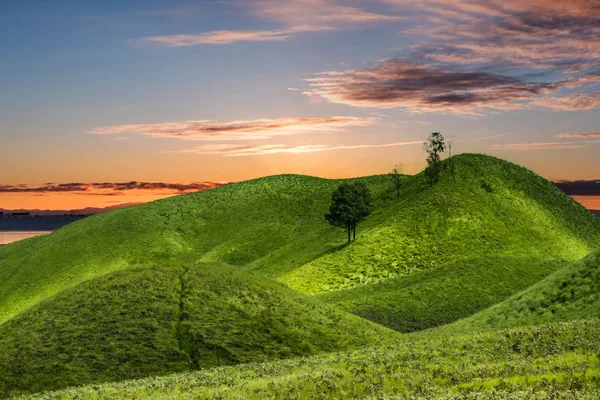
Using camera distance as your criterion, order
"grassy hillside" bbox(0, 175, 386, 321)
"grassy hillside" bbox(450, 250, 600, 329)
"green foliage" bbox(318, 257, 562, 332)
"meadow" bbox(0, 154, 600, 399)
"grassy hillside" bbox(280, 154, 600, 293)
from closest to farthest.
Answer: "meadow" bbox(0, 154, 600, 399) → "grassy hillside" bbox(450, 250, 600, 329) → "green foliage" bbox(318, 257, 562, 332) → "grassy hillside" bbox(280, 154, 600, 293) → "grassy hillside" bbox(0, 175, 386, 321)

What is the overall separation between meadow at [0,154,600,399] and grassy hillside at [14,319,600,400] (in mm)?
144

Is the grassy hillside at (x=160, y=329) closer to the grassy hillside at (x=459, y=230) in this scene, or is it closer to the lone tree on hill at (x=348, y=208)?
the grassy hillside at (x=459, y=230)

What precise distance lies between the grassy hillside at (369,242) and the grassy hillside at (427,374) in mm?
35947

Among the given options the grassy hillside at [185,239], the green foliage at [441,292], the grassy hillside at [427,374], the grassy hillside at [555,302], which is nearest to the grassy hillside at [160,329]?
the grassy hillside at [427,374]

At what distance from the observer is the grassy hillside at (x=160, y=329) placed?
143 feet

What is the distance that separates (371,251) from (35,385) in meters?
70.3

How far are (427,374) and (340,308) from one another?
41663 millimetres

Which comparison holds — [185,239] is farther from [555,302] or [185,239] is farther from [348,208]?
[555,302]

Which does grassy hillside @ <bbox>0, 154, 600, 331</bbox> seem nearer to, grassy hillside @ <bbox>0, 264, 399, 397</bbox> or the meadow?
the meadow

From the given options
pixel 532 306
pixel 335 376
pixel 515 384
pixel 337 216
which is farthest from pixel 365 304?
pixel 515 384

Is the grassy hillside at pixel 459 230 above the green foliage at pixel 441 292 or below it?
above

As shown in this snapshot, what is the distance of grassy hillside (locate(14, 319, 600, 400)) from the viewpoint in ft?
76.5

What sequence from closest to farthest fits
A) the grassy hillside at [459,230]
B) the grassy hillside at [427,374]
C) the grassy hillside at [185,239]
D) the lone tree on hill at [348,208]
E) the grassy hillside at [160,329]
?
the grassy hillside at [427,374]
the grassy hillside at [160,329]
the grassy hillside at [459,230]
the lone tree on hill at [348,208]
the grassy hillside at [185,239]

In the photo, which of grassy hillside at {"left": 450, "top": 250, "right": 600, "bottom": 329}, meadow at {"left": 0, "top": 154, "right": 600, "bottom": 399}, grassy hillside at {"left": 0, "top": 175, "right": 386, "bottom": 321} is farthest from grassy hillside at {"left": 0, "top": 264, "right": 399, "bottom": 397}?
grassy hillside at {"left": 0, "top": 175, "right": 386, "bottom": 321}
